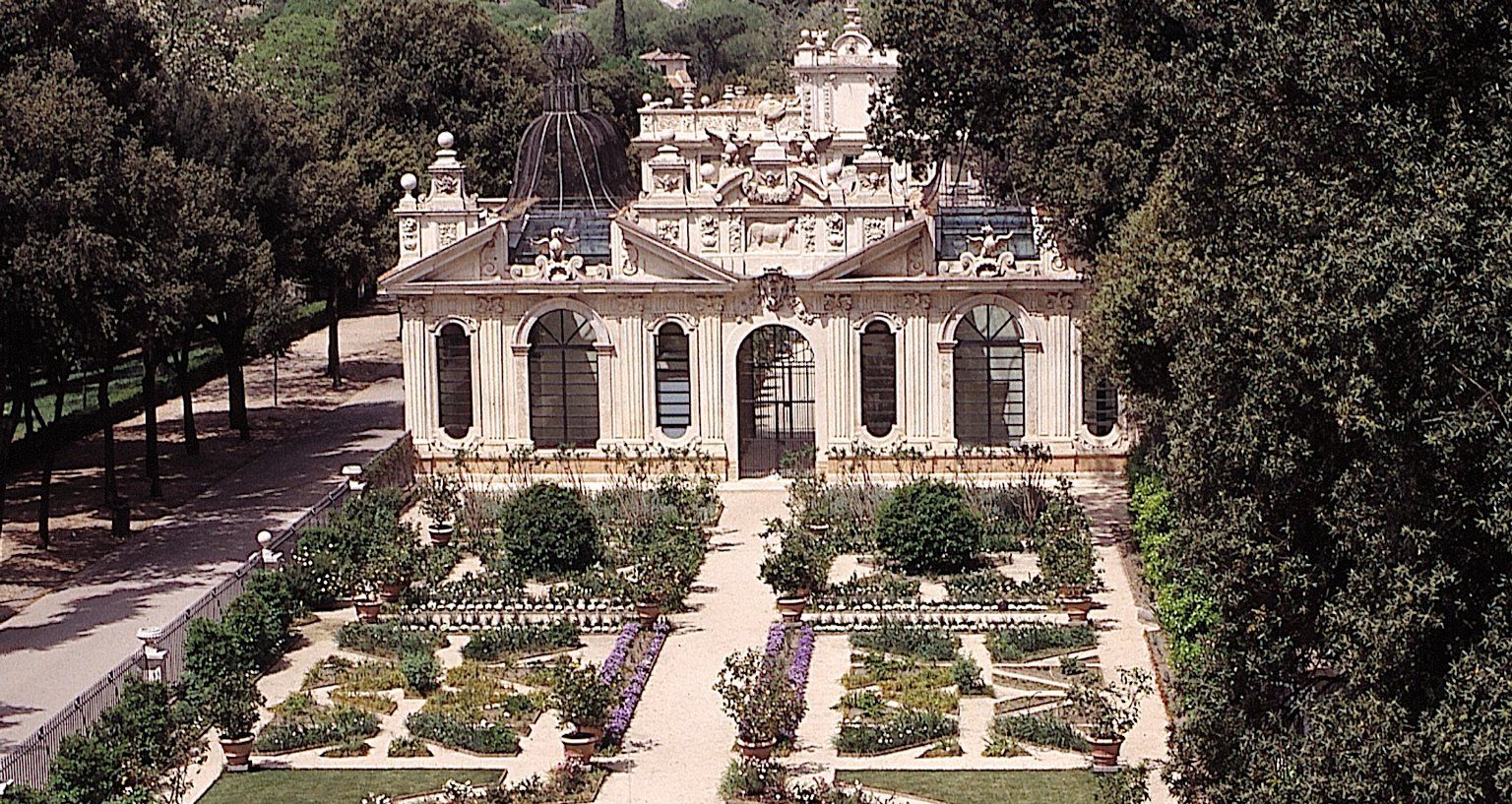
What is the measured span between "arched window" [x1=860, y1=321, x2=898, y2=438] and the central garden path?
126 inches

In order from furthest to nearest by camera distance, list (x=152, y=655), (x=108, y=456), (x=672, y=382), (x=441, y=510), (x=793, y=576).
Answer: (x=672, y=382) < (x=108, y=456) < (x=441, y=510) < (x=793, y=576) < (x=152, y=655)

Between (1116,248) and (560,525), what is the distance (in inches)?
382

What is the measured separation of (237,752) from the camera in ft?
87.5

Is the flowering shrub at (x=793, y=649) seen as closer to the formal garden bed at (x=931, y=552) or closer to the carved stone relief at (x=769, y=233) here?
the formal garden bed at (x=931, y=552)

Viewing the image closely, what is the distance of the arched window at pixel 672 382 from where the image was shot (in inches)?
1777

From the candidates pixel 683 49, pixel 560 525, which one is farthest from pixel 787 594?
pixel 683 49

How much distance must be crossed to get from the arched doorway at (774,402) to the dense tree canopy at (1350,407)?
19.6 m

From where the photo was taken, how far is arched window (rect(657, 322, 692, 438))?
45.1m

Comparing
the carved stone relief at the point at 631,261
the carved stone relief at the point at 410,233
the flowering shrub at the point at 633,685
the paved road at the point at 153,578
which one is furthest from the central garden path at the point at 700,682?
the carved stone relief at the point at 410,233

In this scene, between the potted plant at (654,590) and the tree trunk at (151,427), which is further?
the tree trunk at (151,427)

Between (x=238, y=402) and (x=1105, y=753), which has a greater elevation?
(x=238, y=402)

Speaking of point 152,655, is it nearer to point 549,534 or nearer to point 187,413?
point 549,534

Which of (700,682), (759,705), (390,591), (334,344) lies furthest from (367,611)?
(334,344)

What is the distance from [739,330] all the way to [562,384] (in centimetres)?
358
